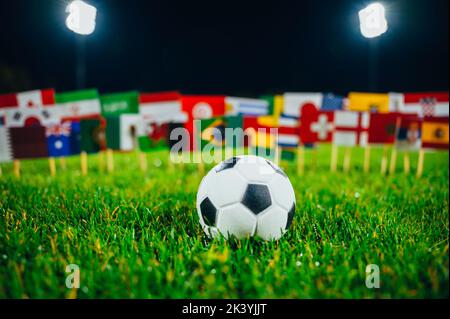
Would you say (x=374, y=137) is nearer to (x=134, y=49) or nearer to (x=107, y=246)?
(x=107, y=246)

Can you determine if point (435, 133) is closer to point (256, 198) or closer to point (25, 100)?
point (256, 198)

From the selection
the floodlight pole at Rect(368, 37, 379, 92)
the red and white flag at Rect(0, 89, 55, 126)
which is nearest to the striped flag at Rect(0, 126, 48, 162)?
the red and white flag at Rect(0, 89, 55, 126)

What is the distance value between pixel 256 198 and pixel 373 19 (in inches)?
83.7

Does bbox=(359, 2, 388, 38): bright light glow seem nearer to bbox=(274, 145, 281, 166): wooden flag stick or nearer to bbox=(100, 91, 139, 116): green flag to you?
bbox=(274, 145, 281, 166): wooden flag stick

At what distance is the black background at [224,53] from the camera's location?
53.1 ft

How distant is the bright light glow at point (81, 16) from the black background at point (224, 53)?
42.4 ft

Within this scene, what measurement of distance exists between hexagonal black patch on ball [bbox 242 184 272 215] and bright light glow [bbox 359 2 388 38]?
1968mm

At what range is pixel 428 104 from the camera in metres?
5.65

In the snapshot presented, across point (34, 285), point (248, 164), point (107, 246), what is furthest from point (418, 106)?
point (34, 285)

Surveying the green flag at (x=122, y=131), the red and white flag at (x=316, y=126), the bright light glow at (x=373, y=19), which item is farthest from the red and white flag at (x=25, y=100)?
the bright light glow at (x=373, y=19)

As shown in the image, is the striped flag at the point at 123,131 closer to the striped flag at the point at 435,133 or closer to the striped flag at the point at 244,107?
the striped flag at the point at 244,107

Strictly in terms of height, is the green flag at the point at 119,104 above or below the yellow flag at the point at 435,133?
above

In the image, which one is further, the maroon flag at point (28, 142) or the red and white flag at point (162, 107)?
the red and white flag at point (162, 107)

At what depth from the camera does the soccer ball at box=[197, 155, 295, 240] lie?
200cm
